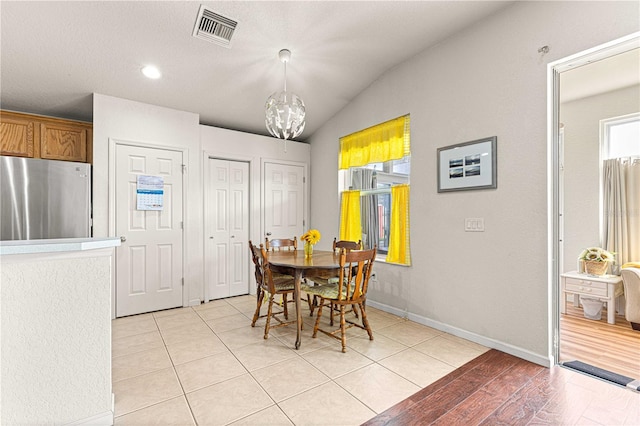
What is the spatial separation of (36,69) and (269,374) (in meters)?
3.53

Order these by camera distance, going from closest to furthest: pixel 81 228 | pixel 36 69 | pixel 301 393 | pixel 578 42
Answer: pixel 301 393 < pixel 578 42 < pixel 36 69 < pixel 81 228

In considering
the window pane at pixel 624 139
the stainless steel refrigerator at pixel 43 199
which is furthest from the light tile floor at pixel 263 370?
the window pane at pixel 624 139

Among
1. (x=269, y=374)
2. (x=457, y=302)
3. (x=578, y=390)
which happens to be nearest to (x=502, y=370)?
(x=578, y=390)

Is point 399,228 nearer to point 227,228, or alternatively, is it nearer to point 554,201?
point 554,201

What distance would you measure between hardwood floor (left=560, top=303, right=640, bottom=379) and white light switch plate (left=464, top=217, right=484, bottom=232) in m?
1.21

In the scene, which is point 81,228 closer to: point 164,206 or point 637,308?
point 164,206

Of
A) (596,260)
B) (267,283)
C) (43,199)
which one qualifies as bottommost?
(267,283)

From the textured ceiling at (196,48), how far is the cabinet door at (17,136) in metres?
0.29

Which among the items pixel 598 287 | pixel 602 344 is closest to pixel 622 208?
pixel 598 287

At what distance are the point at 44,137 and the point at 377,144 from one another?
12.4 ft

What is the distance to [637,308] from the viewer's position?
2889mm

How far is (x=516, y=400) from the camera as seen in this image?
74.6 inches

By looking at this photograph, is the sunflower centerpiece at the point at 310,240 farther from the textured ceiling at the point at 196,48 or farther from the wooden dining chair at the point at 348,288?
the textured ceiling at the point at 196,48

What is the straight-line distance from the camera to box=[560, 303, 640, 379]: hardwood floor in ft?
7.54
